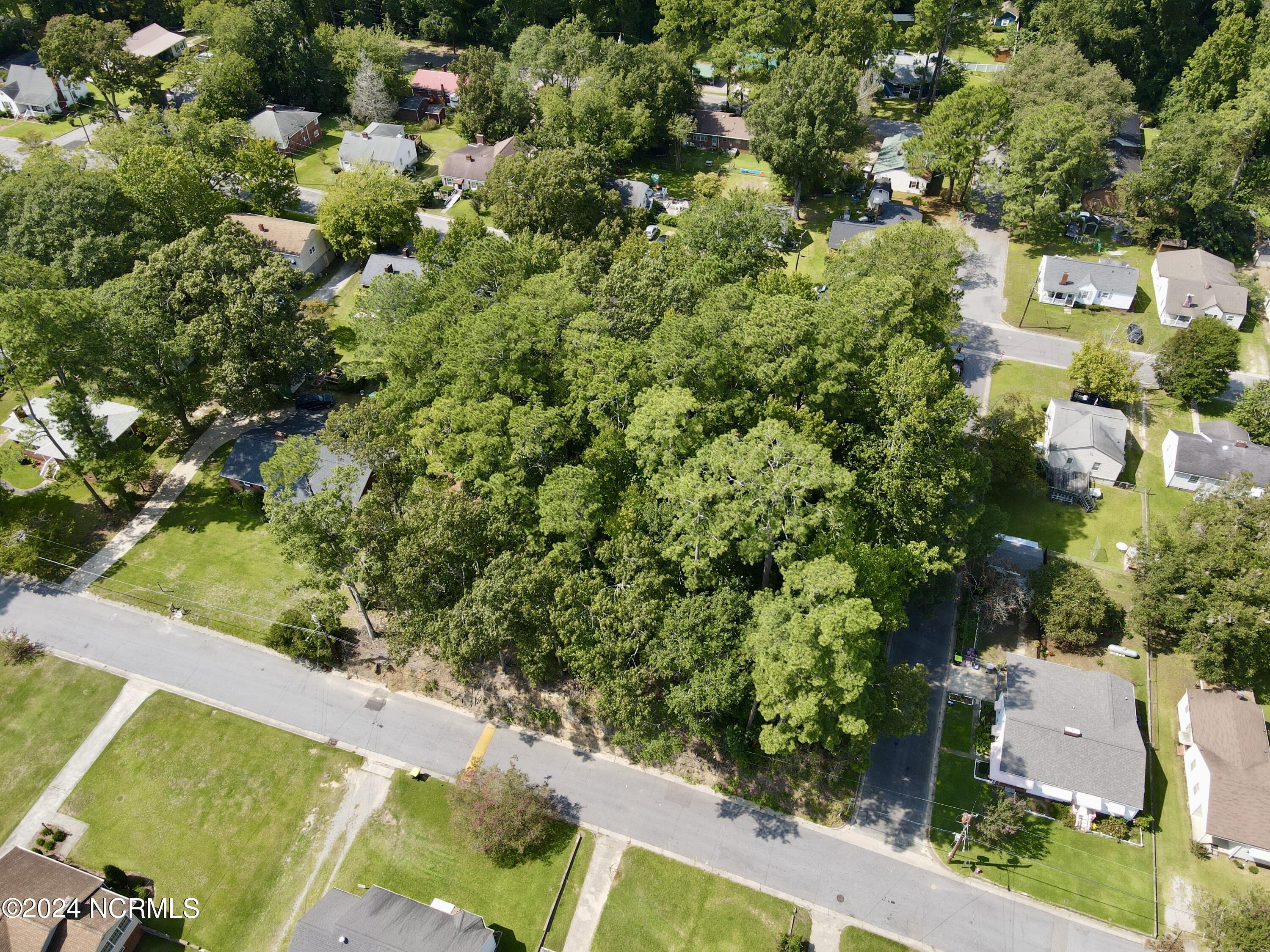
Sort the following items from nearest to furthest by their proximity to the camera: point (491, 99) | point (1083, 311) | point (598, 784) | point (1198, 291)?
point (598, 784) → point (1198, 291) → point (1083, 311) → point (491, 99)

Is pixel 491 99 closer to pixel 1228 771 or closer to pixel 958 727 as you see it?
pixel 958 727

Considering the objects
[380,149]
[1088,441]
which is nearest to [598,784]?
[1088,441]

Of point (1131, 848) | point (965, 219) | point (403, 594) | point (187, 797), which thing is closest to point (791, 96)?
point (965, 219)

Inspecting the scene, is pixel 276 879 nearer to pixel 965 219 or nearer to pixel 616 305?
pixel 616 305

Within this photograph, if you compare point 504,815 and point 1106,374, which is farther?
point 1106,374

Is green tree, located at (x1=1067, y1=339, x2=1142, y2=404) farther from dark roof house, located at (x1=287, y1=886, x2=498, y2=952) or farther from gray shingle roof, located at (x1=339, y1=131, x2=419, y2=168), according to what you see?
gray shingle roof, located at (x1=339, y1=131, x2=419, y2=168)

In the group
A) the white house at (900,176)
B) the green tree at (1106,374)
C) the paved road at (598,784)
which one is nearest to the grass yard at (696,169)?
the white house at (900,176)
